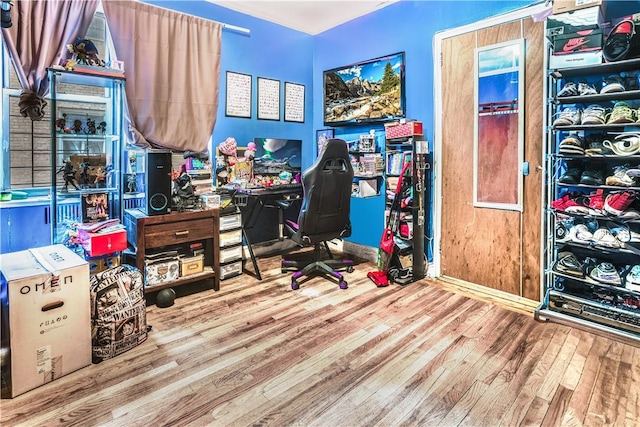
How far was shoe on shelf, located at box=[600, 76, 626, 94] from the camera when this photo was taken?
223cm

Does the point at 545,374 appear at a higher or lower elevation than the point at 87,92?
lower

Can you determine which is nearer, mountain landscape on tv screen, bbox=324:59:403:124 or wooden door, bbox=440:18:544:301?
wooden door, bbox=440:18:544:301

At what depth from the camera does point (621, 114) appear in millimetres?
2219

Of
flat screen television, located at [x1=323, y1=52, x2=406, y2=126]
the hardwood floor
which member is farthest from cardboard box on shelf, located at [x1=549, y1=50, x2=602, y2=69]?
the hardwood floor

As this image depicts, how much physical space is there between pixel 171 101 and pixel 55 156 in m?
1.08

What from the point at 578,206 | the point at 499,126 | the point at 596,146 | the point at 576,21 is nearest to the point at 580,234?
the point at 578,206

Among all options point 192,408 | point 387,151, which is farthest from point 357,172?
point 192,408

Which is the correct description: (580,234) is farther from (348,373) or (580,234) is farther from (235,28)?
(235,28)

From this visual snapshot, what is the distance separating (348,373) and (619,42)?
245cm

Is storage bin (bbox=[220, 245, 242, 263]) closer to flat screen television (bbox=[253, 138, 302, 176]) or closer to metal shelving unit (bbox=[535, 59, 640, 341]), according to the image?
flat screen television (bbox=[253, 138, 302, 176])

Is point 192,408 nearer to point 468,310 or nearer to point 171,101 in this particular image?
point 468,310

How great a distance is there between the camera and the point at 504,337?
7.72ft

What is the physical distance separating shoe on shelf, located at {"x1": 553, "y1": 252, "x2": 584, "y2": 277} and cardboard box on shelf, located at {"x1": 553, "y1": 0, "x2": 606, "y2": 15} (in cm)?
157

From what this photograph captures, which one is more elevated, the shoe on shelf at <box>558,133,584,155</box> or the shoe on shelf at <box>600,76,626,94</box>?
the shoe on shelf at <box>600,76,626,94</box>
